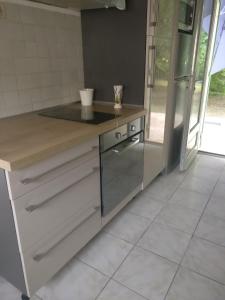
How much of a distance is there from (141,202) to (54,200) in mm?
1183

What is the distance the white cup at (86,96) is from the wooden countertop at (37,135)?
41cm

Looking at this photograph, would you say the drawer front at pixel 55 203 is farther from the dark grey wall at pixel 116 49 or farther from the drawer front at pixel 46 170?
the dark grey wall at pixel 116 49

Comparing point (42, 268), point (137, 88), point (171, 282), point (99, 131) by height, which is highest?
point (137, 88)

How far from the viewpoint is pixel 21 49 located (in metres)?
1.68

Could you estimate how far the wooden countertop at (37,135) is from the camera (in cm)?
103

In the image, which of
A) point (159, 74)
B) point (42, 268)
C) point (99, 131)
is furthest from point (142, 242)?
point (159, 74)

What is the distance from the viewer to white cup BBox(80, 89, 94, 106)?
6.64 ft

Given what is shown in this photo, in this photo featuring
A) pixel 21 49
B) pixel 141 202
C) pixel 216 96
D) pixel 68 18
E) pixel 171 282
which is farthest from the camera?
pixel 216 96

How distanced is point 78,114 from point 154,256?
116 centimetres

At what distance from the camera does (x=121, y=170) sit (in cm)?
186

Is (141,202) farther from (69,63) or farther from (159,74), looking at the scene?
(69,63)

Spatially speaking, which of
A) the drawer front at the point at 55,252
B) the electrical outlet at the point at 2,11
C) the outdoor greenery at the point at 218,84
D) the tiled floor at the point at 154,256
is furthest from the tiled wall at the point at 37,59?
the outdoor greenery at the point at 218,84

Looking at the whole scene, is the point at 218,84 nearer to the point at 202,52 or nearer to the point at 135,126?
the point at 202,52

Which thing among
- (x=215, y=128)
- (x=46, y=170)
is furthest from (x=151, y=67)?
(x=215, y=128)
